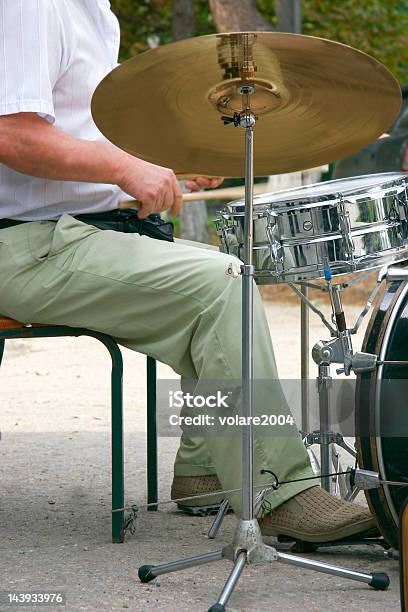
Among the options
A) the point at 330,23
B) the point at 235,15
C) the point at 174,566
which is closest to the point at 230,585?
the point at 174,566

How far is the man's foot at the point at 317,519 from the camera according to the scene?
2.91 m

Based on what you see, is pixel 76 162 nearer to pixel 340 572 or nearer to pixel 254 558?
pixel 254 558

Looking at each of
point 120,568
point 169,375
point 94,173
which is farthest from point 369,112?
point 169,375

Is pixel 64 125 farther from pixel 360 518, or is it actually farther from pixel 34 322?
pixel 360 518

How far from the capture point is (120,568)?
2922mm

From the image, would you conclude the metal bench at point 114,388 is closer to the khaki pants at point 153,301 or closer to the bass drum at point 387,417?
the khaki pants at point 153,301

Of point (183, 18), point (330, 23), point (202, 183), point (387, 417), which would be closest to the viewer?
point (387, 417)

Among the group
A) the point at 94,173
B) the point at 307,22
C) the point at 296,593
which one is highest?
the point at 307,22

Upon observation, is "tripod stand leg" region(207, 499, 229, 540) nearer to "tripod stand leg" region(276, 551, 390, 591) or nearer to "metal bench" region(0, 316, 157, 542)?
"metal bench" region(0, 316, 157, 542)

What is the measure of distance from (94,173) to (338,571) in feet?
4.06

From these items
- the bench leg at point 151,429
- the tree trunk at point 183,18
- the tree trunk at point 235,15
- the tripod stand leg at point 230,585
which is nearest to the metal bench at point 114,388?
the bench leg at point 151,429

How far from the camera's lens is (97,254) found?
3094 mm

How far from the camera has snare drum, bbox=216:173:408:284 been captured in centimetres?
306

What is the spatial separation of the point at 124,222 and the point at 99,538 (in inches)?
36.1
